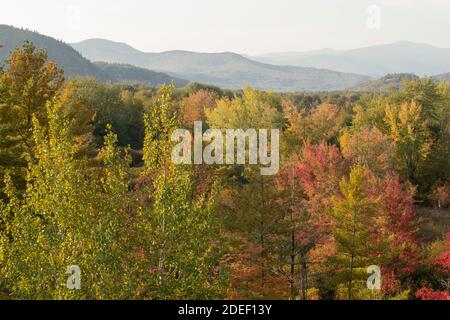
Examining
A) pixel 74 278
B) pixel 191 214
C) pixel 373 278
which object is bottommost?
pixel 373 278

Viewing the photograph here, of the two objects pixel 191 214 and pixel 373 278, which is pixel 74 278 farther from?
pixel 373 278

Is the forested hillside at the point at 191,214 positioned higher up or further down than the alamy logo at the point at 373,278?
higher up

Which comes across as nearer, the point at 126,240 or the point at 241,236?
the point at 126,240

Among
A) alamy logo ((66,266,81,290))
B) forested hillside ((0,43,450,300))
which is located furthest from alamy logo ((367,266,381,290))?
alamy logo ((66,266,81,290))

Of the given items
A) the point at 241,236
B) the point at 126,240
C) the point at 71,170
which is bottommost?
the point at 241,236

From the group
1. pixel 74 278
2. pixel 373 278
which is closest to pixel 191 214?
pixel 74 278

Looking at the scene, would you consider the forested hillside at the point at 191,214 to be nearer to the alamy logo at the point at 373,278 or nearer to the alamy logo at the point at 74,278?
the alamy logo at the point at 74,278

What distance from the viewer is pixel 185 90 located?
378ft

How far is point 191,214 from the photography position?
42.1 ft

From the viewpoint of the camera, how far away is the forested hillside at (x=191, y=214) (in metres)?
12.0

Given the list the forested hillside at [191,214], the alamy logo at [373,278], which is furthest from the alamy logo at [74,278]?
the alamy logo at [373,278]

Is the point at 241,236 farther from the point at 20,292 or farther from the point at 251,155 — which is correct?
the point at 20,292
